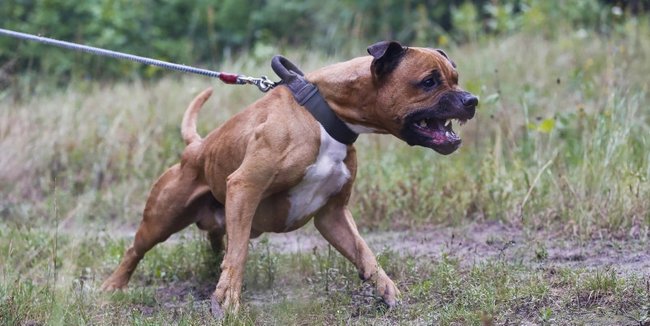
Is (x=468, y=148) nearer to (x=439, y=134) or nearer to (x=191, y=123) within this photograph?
(x=191, y=123)

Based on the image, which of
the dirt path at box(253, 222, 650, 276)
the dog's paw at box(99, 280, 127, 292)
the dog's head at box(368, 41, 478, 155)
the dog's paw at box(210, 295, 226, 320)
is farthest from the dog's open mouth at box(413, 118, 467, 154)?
the dog's paw at box(99, 280, 127, 292)

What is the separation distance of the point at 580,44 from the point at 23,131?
647cm

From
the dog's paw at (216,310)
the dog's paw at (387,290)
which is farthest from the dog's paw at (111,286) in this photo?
the dog's paw at (387,290)

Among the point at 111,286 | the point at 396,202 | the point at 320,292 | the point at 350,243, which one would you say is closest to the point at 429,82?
the point at 350,243

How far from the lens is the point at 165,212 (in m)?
6.16

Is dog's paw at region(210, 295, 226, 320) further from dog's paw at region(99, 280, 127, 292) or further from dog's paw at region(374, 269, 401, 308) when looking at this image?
dog's paw at region(99, 280, 127, 292)

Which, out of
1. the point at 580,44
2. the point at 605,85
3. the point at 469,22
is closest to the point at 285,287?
the point at 605,85

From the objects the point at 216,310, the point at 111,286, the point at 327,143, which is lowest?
the point at 111,286

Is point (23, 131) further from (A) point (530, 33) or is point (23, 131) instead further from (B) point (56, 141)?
(A) point (530, 33)

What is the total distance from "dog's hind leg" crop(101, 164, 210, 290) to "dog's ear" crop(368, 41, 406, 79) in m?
1.53

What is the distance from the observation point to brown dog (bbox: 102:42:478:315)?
512 centimetres

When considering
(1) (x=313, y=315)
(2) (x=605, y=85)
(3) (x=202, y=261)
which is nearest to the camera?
(1) (x=313, y=315)

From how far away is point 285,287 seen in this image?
6.01m

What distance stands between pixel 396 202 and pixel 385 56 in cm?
276
